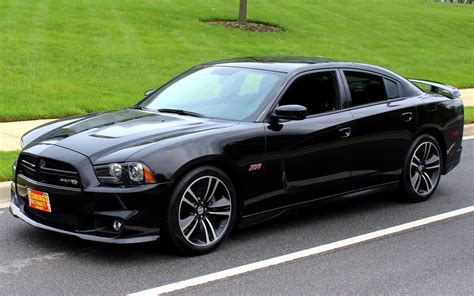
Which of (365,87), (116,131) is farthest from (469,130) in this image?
(116,131)

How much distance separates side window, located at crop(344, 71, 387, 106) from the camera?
251 inches

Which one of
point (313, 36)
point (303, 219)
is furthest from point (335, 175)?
point (313, 36)

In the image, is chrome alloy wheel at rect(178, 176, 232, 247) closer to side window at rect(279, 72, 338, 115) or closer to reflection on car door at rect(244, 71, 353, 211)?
reflection on car door at rect(244, 71, 353, 211)

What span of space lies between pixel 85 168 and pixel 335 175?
2.39m

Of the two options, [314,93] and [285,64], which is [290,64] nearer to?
[285,64]

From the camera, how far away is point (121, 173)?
468cm

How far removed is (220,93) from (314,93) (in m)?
0.89

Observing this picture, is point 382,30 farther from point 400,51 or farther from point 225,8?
point 225,8

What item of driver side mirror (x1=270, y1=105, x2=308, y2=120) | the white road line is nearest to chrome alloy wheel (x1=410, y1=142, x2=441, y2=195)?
the white road line

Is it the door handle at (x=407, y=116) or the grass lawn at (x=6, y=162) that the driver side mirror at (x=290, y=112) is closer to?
the door handle at (x=407, y=116)

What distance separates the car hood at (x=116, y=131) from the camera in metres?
4.84

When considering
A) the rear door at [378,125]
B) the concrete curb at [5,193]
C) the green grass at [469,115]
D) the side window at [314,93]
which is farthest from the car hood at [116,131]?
the green grass at [469,115]

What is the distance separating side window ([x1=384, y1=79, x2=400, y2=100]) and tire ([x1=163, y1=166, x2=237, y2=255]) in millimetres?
2428

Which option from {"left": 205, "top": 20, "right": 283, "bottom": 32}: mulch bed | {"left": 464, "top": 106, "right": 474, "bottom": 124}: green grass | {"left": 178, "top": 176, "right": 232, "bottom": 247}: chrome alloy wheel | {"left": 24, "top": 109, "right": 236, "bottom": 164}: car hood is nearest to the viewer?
{"left": 24, "top": 109, "right": 236, "bottom": 164}: car hood
